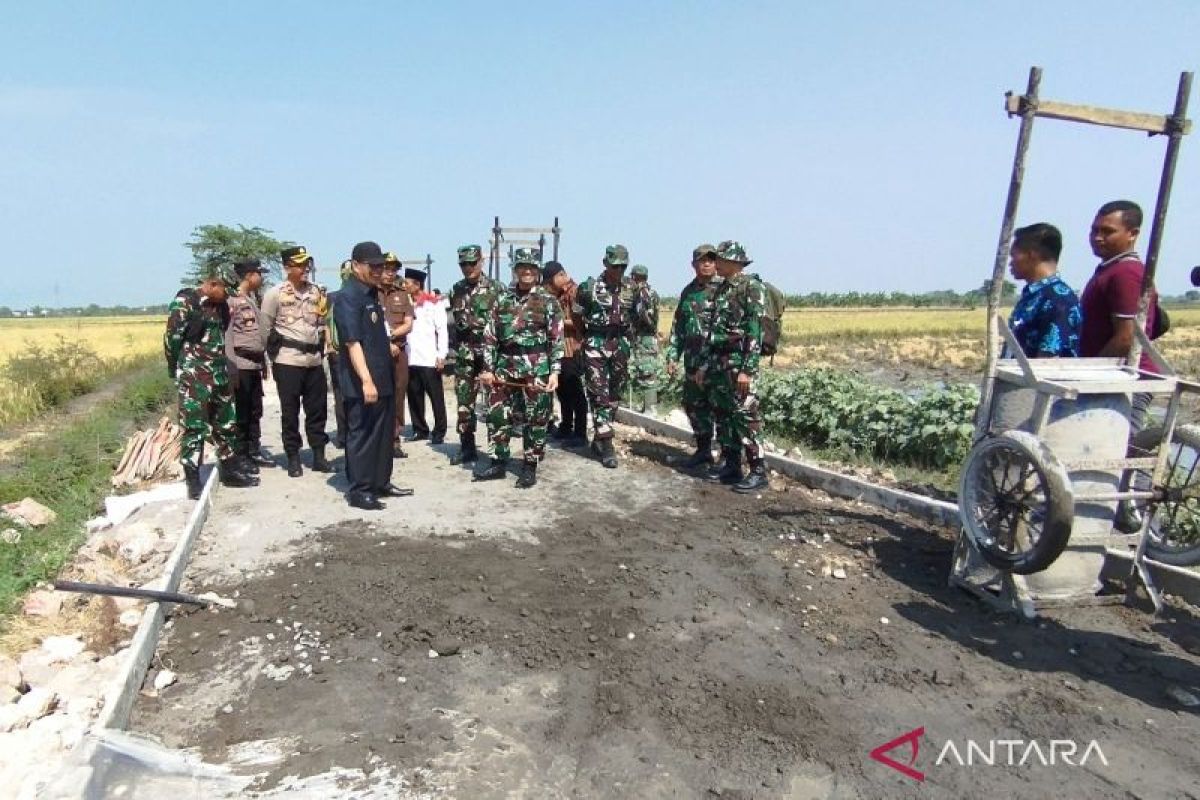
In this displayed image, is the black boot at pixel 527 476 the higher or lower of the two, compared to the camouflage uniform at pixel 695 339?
lower

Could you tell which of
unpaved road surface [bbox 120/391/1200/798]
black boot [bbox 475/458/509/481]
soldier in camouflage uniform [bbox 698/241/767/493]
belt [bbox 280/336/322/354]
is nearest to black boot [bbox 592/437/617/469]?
black boot [bbox 475/458/509/481]

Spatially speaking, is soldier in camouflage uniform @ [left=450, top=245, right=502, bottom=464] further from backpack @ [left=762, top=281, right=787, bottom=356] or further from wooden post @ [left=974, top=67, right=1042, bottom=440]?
wooden post @ [left=974, top=67, right=1042, bottom=440]

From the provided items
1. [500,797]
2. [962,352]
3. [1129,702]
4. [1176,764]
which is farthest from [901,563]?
[962,352]

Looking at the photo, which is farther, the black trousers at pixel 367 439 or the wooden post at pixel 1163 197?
the black trousers at pixel 367 439

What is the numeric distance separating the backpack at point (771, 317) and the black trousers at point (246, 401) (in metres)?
4.26

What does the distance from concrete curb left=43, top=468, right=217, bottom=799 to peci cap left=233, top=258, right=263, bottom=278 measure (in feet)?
8.64

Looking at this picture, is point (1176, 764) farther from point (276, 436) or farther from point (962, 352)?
point (962, 352)

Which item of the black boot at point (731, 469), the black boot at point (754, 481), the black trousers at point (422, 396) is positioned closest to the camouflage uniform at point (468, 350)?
the black trousers at point (422, 396)

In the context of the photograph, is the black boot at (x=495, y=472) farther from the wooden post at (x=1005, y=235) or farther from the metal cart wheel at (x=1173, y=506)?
the metal cart wheel at (x=1173, y=506)

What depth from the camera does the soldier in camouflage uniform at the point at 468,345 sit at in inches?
270

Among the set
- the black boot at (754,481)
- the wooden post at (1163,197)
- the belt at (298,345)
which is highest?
the wooden post at (1163,197)

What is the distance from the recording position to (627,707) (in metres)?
3.03

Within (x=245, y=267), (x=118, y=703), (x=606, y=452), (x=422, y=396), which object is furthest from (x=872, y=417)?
(x=118, y=703)

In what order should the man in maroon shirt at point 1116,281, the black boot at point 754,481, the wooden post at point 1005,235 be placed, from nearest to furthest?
the wooden post at point 1005,235, the man in maroon shirt at point 1116,281, the black boot at point 754,481
